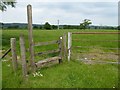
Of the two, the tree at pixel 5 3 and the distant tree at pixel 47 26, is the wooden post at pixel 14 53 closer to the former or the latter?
the tree at pixel 5 3

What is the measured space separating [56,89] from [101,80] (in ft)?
4.77

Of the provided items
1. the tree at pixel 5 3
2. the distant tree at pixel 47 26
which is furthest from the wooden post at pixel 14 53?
the distant tree at pixel 47 26

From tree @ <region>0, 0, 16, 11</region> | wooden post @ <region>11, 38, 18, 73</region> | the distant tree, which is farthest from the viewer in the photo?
the distant tree

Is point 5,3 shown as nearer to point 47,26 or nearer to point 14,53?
point 14,53

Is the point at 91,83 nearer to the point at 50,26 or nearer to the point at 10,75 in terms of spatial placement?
the point at 10,75

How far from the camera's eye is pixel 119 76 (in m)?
6.87

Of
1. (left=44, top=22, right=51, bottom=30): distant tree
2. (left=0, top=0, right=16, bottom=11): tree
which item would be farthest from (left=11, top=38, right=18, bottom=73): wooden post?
(left=44, top=22, right=51, bottom=30): distant tree

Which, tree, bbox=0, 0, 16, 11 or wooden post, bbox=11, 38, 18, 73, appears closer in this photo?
wooden post, bbox=11, 38, 18, 73

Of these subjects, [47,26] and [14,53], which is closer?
[14,53]

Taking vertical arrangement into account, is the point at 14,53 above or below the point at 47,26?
below

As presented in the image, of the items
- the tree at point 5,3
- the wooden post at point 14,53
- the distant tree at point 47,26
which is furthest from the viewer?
the distant tree at point 47,26

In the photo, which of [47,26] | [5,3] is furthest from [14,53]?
[47,26]

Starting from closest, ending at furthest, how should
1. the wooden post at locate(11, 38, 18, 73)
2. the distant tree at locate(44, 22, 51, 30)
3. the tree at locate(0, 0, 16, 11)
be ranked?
the wooden post at locate(11, 38, 18, 73) < the tree at locate(0, 0, 16, 11) < the distant tree at locate(44, 22, 51, 30)

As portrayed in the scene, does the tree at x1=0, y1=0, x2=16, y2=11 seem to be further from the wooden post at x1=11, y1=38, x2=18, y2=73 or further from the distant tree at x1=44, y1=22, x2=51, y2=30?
the distant tree at x1=44, y1=22, x2=51, y2=30
